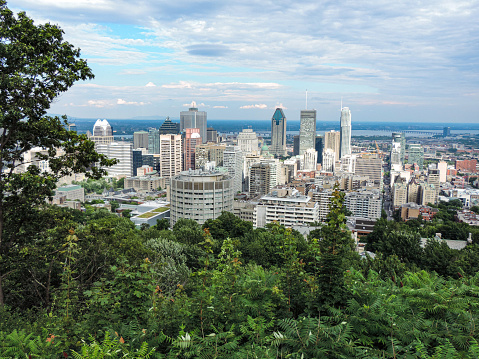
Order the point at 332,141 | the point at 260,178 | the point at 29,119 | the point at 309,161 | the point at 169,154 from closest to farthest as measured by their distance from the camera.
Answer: the point at 29,119, the point at 260,178, the point at 169,154, the point at 309,161, the point at 332,141

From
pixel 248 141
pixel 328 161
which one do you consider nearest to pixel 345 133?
pixel 328 161

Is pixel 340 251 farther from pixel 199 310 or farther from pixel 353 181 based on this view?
pixel 353 181

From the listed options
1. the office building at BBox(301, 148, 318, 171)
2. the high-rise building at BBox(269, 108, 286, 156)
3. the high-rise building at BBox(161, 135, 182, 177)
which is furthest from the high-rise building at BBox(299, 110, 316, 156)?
the high-rise building at BBox(161, 135, 182, 177)

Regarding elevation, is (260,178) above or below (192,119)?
below

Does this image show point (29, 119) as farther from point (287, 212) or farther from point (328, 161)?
point (328, 161)

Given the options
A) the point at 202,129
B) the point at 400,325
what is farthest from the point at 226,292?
the point at 202,129

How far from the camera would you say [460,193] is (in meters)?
69.6

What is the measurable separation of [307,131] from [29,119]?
15851 centimetres

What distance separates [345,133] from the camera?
15625 cm

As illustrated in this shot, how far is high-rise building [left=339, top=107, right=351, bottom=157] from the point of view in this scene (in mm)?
151625

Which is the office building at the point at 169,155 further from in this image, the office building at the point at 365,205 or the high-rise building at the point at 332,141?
the high-rise building at the point at 332,141

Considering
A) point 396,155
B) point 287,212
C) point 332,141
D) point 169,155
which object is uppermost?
point 332,141

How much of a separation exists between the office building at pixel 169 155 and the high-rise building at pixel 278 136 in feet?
251

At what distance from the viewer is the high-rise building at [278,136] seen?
164m
